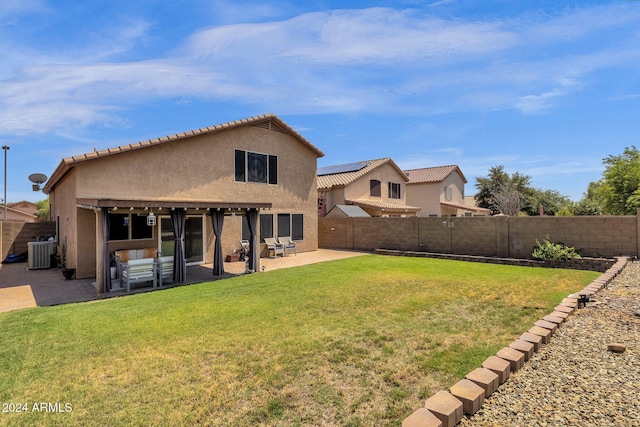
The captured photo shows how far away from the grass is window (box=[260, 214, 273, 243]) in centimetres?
1021

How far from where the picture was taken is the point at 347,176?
33312mm

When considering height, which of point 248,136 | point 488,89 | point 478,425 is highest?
point 488,89

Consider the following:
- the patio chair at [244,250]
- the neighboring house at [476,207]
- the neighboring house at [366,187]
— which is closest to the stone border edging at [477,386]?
the patio chair at [244,250]

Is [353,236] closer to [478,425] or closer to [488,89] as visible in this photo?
[488,89]

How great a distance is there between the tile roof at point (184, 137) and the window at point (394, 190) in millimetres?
15258

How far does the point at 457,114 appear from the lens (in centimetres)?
2669

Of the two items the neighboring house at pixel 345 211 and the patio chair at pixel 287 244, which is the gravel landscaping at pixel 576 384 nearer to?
the patio chair at pixel 287 244

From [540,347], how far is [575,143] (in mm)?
38584

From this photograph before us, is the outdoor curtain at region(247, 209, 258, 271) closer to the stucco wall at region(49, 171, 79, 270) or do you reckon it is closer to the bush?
the stucco wall at region(49, 171, 79, 270)

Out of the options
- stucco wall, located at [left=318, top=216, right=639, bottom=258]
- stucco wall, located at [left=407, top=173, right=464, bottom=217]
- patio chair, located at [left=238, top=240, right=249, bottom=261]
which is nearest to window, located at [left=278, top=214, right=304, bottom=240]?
patio chair, located at [left=238, top=240, right=249, bottom=261]

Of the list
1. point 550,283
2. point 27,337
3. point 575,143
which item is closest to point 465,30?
point 550,283

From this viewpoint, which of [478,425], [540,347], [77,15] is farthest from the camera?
[77,15]

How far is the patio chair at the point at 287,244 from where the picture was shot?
2225cm

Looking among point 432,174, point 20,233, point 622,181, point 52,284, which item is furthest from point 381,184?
point 20,233
